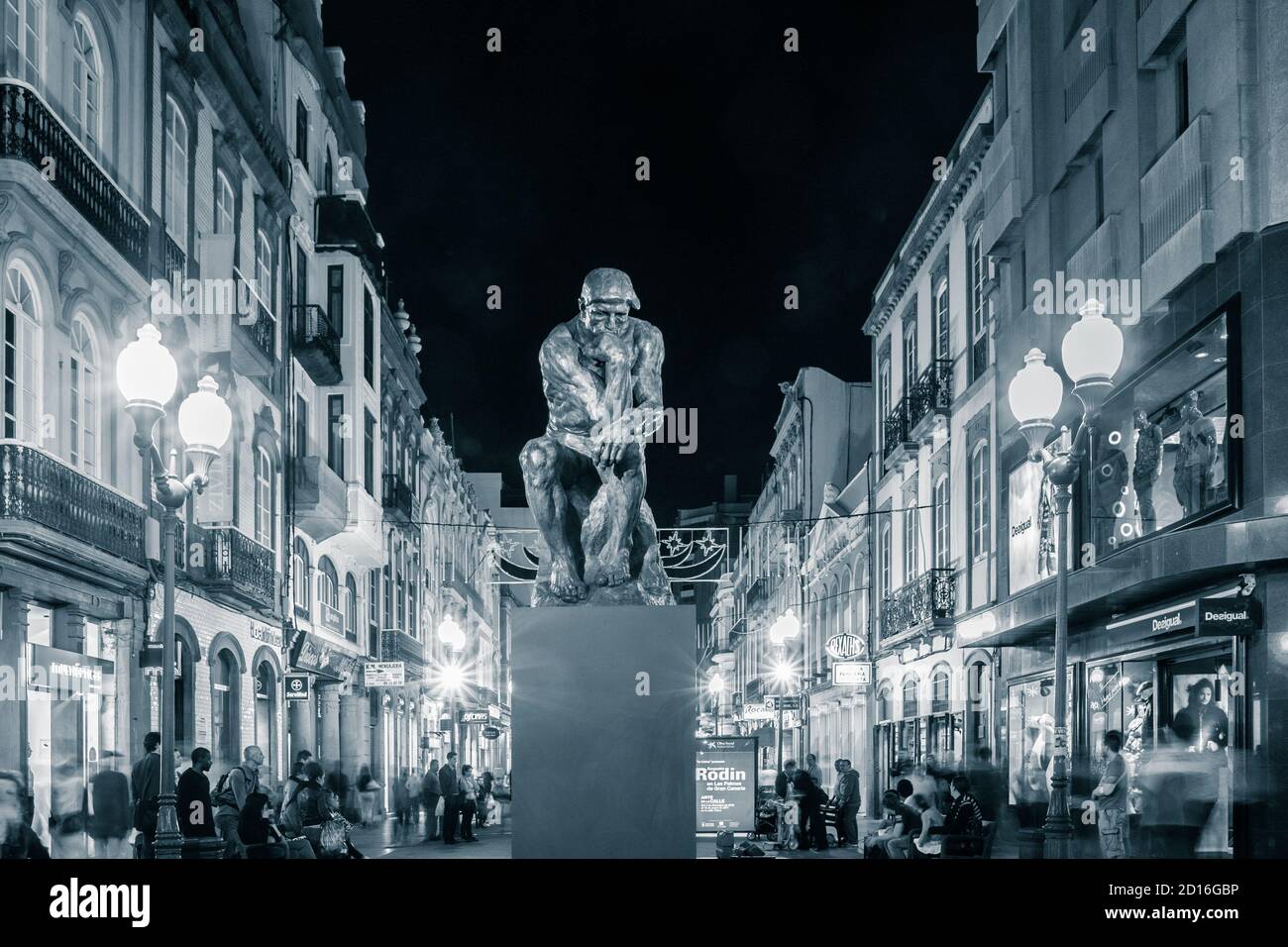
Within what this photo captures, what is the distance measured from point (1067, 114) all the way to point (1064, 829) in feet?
40.4

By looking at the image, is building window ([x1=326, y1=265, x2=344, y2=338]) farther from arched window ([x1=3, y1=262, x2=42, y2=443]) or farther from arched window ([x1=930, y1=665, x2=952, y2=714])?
arched window ([x1=3, y1=262, x2=42, y2=443])

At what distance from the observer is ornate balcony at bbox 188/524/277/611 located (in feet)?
72.0

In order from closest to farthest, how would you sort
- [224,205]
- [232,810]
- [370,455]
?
[232,810], [224,205], [370,455]

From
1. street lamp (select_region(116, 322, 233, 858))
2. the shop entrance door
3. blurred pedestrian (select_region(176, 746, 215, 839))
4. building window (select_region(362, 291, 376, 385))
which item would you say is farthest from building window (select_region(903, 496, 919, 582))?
street lamp (select_region(116, 322, 233, 858))

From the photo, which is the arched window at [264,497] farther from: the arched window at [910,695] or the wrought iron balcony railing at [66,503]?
the arched window at [910,695]

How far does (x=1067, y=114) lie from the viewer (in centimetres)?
2181

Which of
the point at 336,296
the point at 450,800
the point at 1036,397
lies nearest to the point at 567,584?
the point at 1036,397

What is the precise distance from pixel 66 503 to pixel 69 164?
3.72 meters

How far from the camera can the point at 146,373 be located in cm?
1184

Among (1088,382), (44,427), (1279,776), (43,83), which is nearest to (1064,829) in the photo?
(1279,776)

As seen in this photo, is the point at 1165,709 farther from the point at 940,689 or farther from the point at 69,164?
the point at 69,164

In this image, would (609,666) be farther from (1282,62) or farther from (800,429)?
(800,429)

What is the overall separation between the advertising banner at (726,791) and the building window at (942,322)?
1463 centimetres

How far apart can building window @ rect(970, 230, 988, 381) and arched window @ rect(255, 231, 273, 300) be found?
12817 mm
